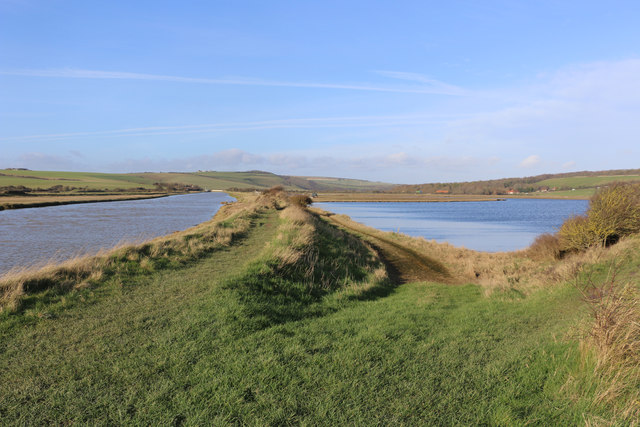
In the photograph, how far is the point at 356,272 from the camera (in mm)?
16062

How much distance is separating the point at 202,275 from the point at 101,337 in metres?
4.96

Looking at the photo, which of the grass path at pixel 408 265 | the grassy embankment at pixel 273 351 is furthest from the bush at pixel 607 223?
the grassy embankment at pixel 273 351

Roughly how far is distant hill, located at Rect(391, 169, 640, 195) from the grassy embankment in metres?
154

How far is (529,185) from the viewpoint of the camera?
169625 millimetres

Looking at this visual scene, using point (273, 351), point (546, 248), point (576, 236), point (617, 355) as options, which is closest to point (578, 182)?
point (546, 248)

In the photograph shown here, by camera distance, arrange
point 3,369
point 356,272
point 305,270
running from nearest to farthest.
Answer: point 3,369, point 305,270, point 356,272

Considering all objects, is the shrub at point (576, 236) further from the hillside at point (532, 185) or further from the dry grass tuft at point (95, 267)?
the hillside at point (532, 185)

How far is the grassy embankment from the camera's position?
4.70 metres

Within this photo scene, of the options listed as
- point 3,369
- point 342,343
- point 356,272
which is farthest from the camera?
point 356,272

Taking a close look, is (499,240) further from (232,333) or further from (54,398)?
(54,398)

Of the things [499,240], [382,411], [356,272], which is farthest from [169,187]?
[382,411]

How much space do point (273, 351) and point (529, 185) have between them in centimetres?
18965

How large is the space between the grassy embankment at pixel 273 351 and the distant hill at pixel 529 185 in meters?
154

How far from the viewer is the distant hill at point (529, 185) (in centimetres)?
14575
